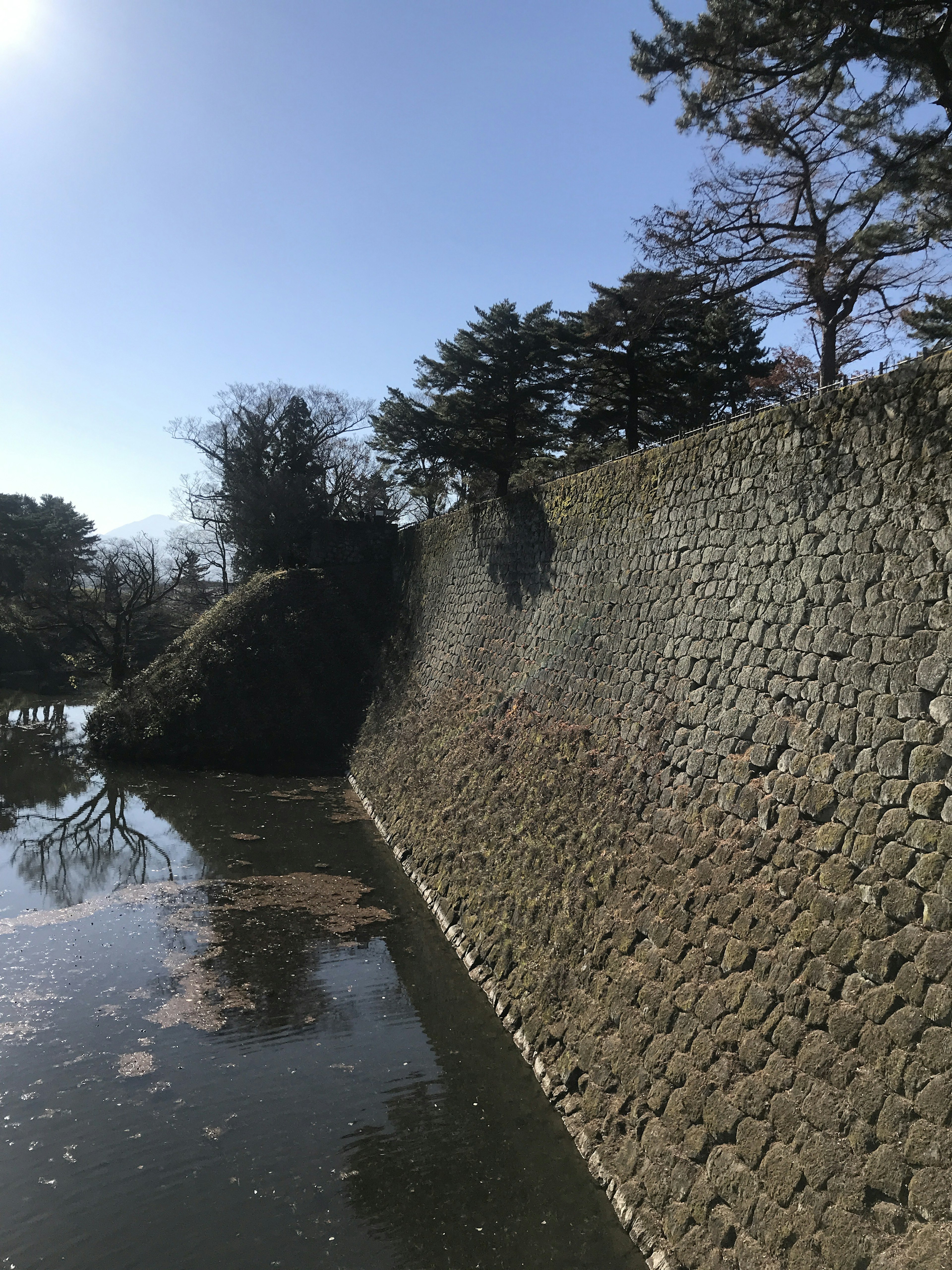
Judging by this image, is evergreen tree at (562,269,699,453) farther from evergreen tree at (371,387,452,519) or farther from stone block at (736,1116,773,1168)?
stone block at (736,1116,773,1168)

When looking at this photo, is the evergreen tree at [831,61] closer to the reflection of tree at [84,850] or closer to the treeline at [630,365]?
the treeline at [630,365]

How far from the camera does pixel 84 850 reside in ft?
42.7

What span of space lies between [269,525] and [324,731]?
8.21 meters

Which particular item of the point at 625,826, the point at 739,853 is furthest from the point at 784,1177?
the point at 625,826

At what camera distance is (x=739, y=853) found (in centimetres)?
579

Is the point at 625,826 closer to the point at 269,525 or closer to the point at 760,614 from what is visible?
the point at 760,614

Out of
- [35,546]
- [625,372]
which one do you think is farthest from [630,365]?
[35,546]

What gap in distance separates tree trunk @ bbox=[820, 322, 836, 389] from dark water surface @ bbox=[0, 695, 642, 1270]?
8.61 m

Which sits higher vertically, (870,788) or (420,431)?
(420,431)

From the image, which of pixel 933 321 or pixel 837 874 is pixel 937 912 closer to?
pixel 837 874

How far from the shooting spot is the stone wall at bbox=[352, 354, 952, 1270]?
4.07 meters

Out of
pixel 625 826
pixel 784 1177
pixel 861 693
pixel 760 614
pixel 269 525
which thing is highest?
pixel 269 525

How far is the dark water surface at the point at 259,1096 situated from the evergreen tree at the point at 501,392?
10406 mm

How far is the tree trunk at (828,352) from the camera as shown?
1066cm
